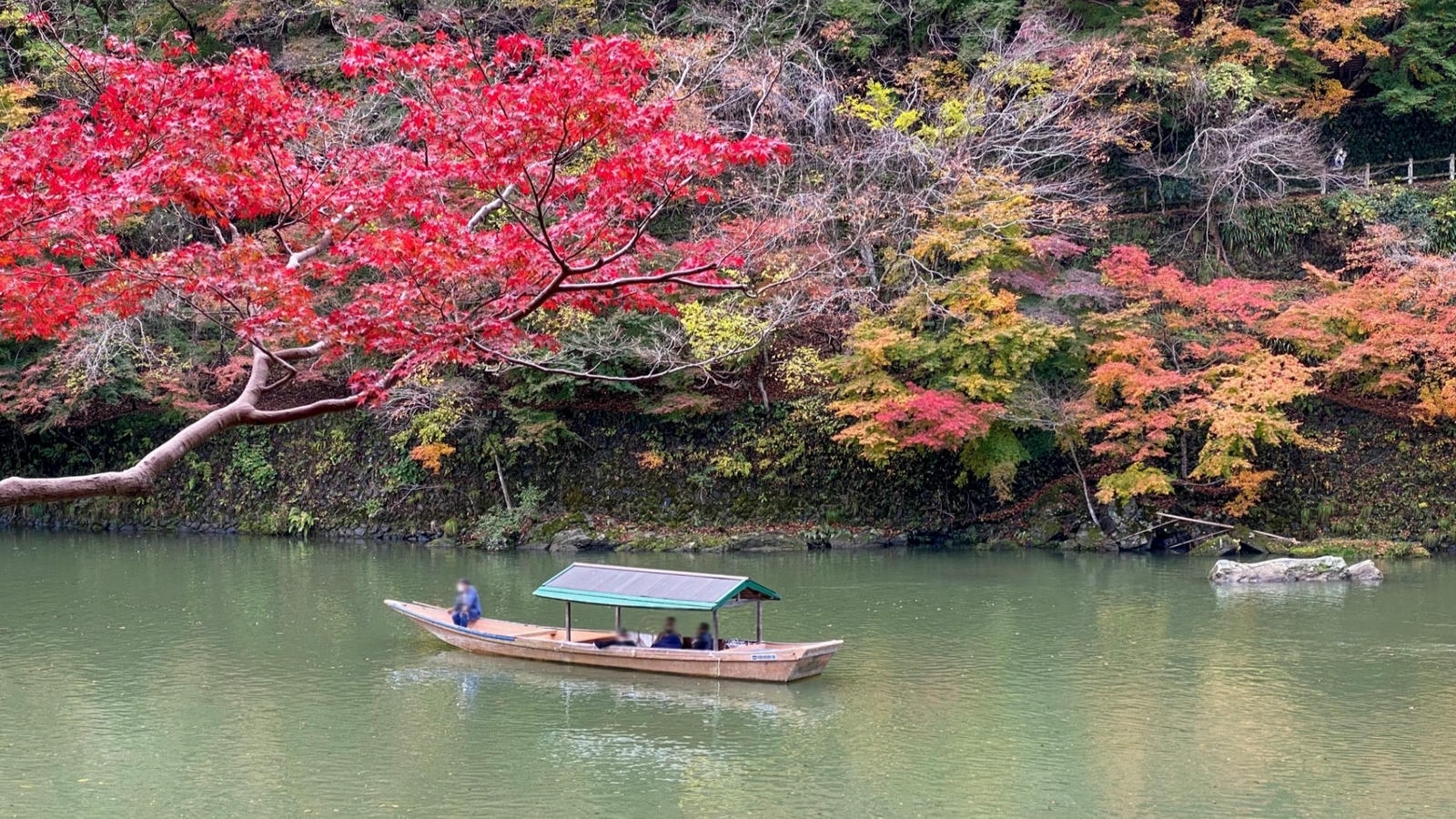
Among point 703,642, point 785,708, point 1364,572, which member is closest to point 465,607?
point 703,642

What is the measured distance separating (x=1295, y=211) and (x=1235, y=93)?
2745mm

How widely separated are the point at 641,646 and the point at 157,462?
894 centimetres

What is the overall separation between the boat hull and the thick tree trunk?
25.1ft

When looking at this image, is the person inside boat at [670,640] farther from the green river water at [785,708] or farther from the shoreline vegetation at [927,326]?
the shoreline vegetation at [927,326]

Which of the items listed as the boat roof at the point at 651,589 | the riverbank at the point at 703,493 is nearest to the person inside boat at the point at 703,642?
the boat roof at the point at 651,589

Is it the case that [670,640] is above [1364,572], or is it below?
below

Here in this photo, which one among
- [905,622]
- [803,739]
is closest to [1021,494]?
[905,622]

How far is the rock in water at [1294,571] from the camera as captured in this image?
20.0 m

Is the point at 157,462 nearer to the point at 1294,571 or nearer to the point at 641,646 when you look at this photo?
the point at 641,646

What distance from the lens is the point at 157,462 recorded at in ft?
20.7

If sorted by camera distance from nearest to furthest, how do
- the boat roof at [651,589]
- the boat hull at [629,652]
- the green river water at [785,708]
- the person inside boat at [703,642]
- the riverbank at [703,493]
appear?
the green river water at [785,708], the boat hull at [629,652], the boat roof at [651,589], the person inside boat at [703,642], the riverbank at [703,493]

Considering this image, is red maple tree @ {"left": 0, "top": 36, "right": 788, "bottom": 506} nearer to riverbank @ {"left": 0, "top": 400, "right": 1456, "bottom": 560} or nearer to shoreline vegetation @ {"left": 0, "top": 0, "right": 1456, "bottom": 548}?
shoreline vegetation @ {"left": 0, "top": 0, "right": 1456, "bottom": 548}

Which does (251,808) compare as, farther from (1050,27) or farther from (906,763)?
(1050,27)

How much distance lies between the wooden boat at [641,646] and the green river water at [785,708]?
21 cm
